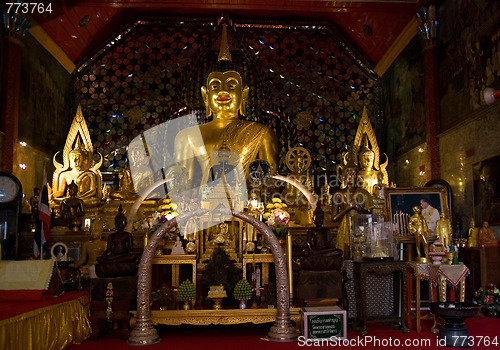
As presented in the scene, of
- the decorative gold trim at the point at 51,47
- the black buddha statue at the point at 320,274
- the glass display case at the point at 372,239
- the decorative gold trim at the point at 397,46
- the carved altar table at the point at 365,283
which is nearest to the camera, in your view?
the carved altar table at the point at 365,283

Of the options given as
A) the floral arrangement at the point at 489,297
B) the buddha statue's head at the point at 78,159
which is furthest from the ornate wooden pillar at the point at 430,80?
the buddha statue's head at the point at 78,159

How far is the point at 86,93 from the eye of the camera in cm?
1038

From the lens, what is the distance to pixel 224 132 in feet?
30.5

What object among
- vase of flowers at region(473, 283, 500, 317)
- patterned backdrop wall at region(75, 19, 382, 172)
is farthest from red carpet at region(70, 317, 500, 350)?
patterned backdrop wall at region(75, 19, 382, 172)

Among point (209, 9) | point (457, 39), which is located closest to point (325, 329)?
point (457, 39)

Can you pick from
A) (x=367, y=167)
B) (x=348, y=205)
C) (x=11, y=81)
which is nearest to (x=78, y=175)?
(x=11, y=81)

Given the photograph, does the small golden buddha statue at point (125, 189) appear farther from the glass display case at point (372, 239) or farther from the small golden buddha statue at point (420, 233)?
the small golden buddha statue at point (420, 233)

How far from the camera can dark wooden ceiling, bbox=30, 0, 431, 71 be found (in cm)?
874

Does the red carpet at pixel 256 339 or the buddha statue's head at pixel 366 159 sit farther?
the buddha statue's head at pixel 366 159

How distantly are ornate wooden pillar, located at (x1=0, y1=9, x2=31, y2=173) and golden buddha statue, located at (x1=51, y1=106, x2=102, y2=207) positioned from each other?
55.8 inches

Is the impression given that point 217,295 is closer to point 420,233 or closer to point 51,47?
point 420,233

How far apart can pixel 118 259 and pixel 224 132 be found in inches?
187

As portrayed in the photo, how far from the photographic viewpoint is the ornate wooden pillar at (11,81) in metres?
7.48

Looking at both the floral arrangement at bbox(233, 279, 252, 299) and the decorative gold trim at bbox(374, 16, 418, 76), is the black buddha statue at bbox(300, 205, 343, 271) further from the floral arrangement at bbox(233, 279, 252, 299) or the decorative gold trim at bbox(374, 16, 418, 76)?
the decorative gold trim at bbox(374, 16, 418, 76)
